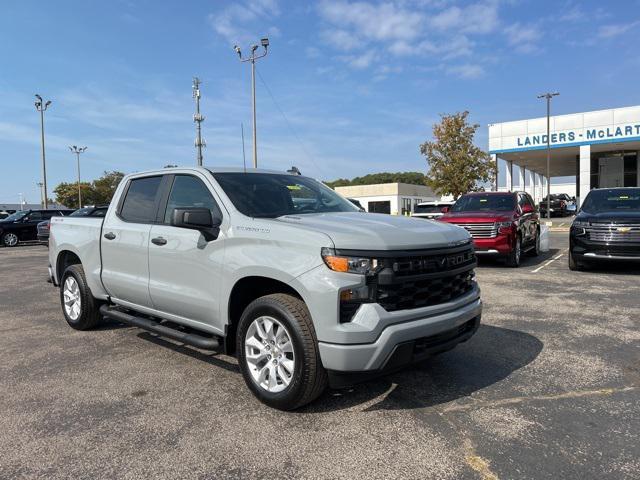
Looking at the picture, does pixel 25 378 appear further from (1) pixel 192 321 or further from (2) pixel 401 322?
(2) pixel 401 322

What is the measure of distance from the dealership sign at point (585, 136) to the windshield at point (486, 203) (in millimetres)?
29447

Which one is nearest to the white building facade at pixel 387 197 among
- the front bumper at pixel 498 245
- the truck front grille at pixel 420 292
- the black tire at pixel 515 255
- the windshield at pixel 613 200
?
the black tire at pixel 515 255

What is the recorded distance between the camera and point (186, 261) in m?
4.29

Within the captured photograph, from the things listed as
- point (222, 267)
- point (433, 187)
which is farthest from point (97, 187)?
point (222, 267)

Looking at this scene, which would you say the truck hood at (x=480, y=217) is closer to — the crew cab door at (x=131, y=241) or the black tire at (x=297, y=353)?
the crew cab door at (x=131, y=241)

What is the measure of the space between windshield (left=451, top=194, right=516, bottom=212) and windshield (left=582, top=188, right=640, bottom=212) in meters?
1.64

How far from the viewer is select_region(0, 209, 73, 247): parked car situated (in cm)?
2238

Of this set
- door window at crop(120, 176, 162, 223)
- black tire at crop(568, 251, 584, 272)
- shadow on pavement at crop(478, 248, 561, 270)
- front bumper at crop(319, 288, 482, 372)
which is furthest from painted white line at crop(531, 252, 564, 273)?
door window at crop(120, 176, 162, 223)

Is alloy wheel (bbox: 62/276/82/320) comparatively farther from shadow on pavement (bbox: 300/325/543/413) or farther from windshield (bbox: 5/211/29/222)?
windshield (bbox: 5/211/29/222)

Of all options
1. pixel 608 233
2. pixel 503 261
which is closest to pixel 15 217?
pixel 503 261

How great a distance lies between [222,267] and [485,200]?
968 centimetres

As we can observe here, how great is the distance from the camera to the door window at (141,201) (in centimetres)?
496

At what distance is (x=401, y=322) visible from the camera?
335cm

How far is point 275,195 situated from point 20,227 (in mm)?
22534
